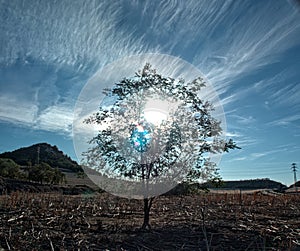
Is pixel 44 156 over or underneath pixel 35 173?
over

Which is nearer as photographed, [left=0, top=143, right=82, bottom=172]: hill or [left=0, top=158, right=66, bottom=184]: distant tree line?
[left=0, top=158, right=66, bottom=184]: distant tree line

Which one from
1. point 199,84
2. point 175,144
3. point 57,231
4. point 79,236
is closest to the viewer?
point 79,236

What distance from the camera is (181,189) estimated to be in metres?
9.47

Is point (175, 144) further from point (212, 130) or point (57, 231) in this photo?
point (57, 231)

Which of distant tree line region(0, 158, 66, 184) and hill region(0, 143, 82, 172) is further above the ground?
hill region(0, 143, 82, 172)

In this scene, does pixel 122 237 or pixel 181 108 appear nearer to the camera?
pixel 122 237

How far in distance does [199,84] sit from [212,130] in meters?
1.56

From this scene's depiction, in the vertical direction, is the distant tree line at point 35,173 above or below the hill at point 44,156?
below

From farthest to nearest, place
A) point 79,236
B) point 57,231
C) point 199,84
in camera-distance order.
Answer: point 199,84 < point 57,231 < point 79,236

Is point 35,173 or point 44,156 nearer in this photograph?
point 35,173

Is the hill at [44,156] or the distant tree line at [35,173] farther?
the hill at [44,156]

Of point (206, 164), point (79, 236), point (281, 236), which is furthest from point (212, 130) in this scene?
point (79, 236)

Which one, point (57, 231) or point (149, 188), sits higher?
point (149, 188)

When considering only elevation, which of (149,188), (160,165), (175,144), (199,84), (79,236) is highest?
(199,84)
